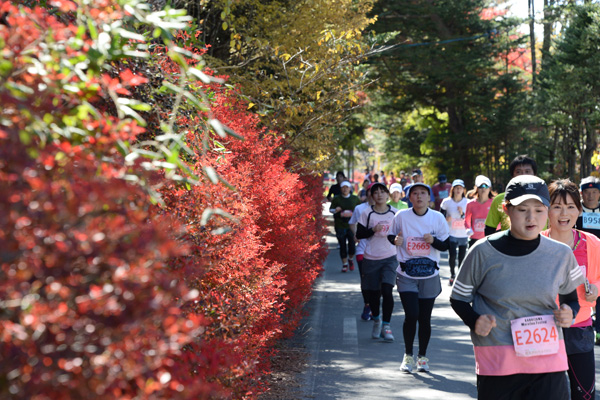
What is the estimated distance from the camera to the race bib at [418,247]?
26.5 ft

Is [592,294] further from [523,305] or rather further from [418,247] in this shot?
[418,247]

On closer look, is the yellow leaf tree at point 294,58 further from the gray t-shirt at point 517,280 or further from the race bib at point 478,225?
the gray t-shirt at point 517,280

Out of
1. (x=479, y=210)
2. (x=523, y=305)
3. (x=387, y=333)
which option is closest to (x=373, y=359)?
(x=387, y=333)

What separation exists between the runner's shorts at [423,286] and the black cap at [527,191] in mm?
3530

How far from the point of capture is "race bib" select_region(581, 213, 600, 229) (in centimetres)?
877

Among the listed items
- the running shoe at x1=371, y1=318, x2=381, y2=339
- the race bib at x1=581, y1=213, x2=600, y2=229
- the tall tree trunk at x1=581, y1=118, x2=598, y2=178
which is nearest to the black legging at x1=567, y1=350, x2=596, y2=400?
the race bib at x1=581, y1=213, x2=600, y2=229

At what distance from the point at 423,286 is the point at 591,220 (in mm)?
2305

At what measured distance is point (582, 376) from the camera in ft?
16.8

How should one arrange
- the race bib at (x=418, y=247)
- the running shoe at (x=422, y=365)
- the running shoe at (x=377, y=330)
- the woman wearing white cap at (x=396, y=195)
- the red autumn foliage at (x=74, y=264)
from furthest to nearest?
1. the woman wearing white cap at (x=396, y=195)
2. the running shoe at (x=377, y=330)
3. the race bib at (x=418, y=247)
4. the running shoe at (x=422, y=365)
5. the red autumn foliage at (x=74, y=264)

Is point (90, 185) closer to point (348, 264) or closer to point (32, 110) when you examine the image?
point (32, 110)

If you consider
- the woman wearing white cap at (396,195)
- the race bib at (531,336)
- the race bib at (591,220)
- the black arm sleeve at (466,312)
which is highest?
the woman wearing white cap at (396,195)

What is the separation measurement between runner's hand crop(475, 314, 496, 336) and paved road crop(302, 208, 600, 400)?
271 centimetres

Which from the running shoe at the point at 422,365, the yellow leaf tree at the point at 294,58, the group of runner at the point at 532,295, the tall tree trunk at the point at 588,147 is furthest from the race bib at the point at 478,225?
the tall tree trunk at the point at 588,147

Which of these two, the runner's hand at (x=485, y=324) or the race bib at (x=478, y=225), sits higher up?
the race bib at (x=478, y=225)
